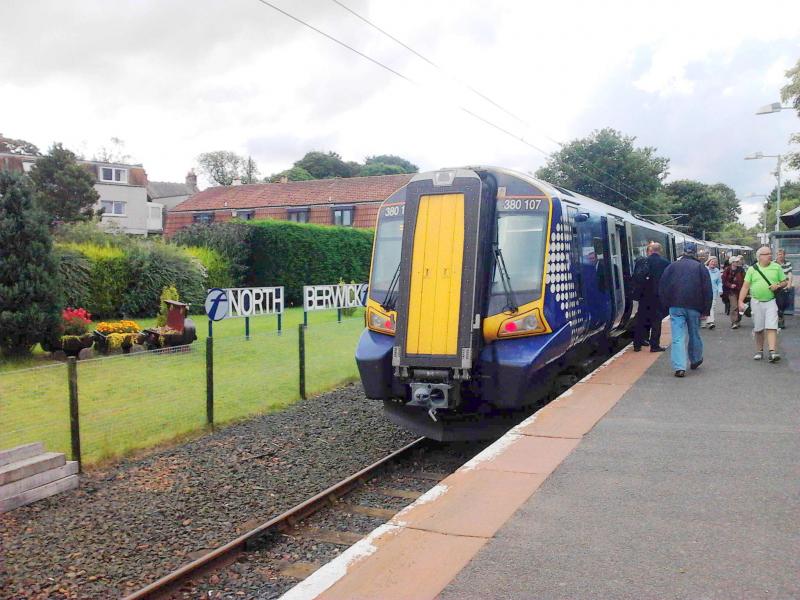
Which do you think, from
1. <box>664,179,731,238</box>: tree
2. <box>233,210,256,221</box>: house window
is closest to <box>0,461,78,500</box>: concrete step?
<box>233,210,256,221</box>: house window

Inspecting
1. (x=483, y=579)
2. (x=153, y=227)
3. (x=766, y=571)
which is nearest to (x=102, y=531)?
(x=483, y=579)

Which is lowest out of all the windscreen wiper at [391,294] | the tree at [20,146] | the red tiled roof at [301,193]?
the windscreen wiper at [391,294]

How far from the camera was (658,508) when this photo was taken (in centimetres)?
457

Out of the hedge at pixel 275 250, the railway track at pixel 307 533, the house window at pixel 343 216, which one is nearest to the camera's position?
the railway track at pixel 307 533

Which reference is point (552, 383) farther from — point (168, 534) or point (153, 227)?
point (153, 227)

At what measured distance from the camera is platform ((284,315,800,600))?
3605 mm

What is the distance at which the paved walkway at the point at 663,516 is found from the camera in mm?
3570

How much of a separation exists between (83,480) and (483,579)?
16.6ft

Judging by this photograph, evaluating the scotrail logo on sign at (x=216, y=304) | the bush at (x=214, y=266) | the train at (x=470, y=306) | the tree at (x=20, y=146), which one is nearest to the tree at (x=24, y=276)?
the scotrail logo on sign at (x=216, y=304)

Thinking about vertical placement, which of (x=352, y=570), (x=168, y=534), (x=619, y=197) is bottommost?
(x=168, y=534)

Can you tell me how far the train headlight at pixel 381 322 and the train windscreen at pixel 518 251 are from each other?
1.06m

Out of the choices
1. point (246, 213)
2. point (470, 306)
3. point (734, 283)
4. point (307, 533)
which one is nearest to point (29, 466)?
point (307, 533)

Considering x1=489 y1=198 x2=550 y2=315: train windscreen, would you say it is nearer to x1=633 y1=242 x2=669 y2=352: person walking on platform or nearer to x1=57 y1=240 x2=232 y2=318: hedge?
x1=633 y1=242 x2=669 y2=352: person walking on platform

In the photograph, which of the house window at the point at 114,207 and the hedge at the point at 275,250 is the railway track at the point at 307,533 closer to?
the hedge at the point at 275,250
